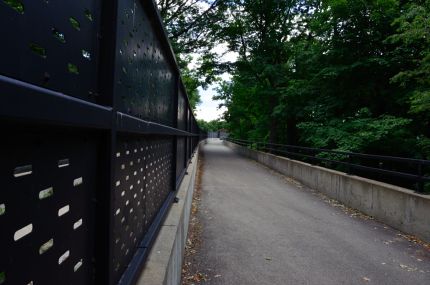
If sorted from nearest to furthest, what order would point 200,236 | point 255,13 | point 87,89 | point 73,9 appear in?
point 73,9 < point 87,89 < point 200,236 < point 255,13

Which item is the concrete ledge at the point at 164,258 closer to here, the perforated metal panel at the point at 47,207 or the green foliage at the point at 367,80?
the perforated metal panel at the point at 47,207

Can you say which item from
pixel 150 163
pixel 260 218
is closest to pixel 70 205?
pixel 150 163

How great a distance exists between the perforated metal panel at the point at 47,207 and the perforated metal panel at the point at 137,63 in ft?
1.77

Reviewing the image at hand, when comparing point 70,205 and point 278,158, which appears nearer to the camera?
point 70,205

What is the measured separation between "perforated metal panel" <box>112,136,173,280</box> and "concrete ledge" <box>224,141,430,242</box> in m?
4.92

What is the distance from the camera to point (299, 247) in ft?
17.9

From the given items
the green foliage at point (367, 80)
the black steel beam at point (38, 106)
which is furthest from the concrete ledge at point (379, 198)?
the black steel beam at point (38, 106)

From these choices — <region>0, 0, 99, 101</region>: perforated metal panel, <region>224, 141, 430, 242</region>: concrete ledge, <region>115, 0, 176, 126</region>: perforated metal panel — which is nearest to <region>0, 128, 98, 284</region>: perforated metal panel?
<region>0, 0, 99, 101</region>: perforated metal panel

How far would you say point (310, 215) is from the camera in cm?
761

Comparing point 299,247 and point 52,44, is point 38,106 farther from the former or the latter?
point 299,247

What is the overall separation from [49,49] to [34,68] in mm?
122

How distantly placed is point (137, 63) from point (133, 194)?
3.09 ft

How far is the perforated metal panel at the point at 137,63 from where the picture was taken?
1.89 meters

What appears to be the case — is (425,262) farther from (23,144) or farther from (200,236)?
(23,144)
